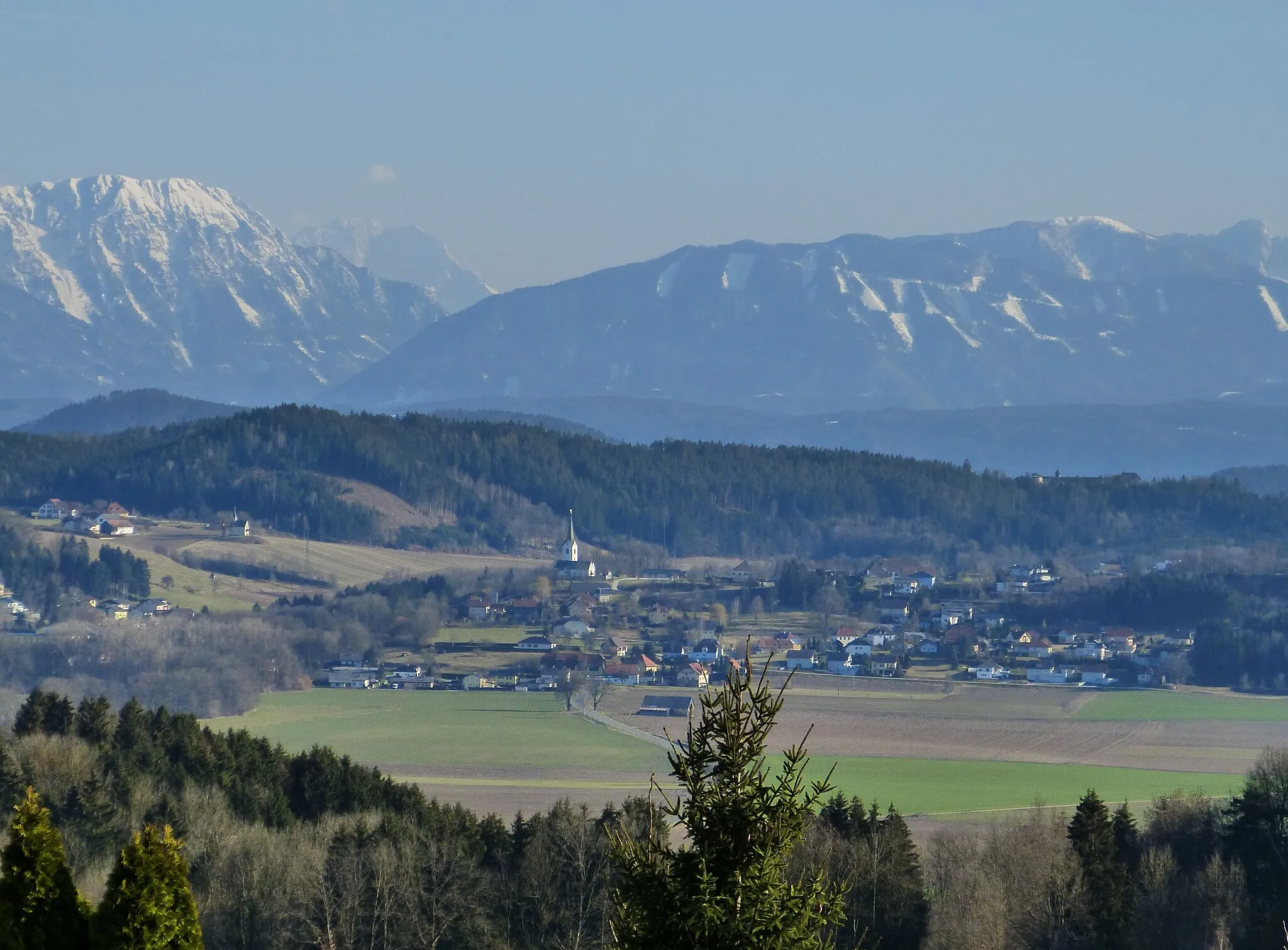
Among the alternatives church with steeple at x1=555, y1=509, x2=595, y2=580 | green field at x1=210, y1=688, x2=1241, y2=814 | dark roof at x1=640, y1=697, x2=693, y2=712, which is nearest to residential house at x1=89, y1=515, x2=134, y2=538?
church with steeple at x1=555, y1=509, x2=595, y2=580

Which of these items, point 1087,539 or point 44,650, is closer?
point 44,650

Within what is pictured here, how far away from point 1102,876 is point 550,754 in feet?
146

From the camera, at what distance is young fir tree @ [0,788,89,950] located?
1627 cm

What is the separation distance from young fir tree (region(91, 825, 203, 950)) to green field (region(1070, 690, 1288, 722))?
260 feet

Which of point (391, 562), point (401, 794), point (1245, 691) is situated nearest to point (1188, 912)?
point (401, 794)

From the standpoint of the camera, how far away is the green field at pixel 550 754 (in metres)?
68.3

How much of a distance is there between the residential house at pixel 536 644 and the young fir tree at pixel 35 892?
98.6 metres

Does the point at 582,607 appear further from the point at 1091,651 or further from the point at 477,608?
the point at 1091,651

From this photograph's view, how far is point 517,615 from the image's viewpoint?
129 m

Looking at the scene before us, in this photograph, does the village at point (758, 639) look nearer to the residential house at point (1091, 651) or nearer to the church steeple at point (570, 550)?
the residential house at point (1091, 651)

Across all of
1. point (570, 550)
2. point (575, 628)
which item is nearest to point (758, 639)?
point (575, 628)

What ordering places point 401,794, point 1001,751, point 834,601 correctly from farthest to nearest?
point 834,601 → point 1001,751 → point 401,794

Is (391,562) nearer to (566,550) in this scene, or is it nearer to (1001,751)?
(566,550)

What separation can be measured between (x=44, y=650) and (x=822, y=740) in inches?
1697
